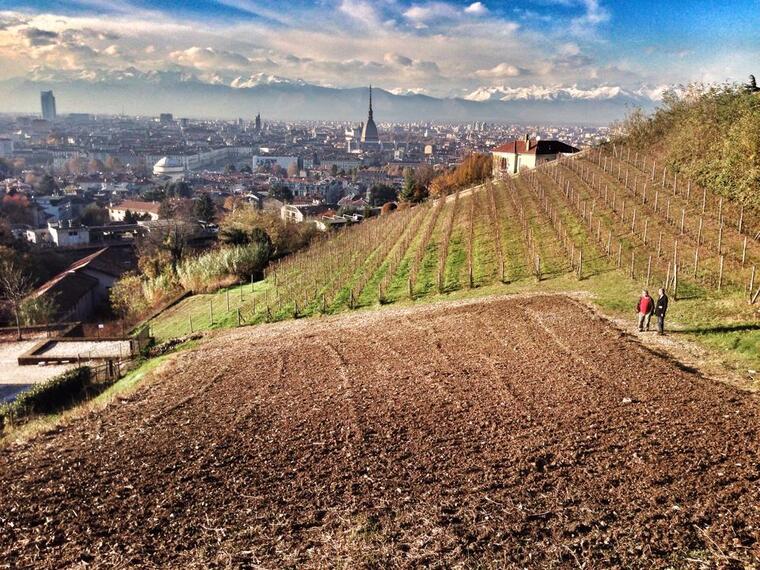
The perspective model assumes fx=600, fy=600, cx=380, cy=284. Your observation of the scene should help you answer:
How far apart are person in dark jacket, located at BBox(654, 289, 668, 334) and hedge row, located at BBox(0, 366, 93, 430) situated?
50.7 feet

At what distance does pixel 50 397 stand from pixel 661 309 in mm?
16070

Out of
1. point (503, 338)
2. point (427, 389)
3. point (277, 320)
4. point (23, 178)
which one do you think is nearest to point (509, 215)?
point (277, 320)

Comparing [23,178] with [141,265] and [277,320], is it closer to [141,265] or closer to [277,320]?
[141,265]

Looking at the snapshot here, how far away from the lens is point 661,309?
13273 mm

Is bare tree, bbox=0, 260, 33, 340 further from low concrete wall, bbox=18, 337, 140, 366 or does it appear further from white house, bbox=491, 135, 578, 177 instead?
white house, bbox=491, 135, 578, 177

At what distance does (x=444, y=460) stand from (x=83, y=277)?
141 ft

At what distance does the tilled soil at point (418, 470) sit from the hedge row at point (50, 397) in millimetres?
Result: 4057

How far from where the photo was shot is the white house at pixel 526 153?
194 feet

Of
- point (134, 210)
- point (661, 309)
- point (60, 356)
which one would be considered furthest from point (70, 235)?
point (661, 309)

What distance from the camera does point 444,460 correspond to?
8.38 meters

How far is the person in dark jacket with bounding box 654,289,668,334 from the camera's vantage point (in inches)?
517

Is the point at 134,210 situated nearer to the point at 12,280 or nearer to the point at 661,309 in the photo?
the point at 12,280

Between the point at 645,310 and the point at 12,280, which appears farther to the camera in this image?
the point at 12,280

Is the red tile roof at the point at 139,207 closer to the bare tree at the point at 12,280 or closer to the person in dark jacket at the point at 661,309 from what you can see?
the bare tree at the point at 12,280
